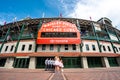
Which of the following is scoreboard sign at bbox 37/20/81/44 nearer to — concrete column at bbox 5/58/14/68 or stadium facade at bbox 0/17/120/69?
stadium facade at bbox 0/17/120/69

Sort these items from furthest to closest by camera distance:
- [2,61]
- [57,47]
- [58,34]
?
1. [2,61]
2. [57,47]
3. [58,34]

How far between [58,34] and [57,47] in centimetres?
281

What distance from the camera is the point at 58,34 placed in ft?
67.8

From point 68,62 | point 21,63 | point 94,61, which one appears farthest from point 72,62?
point 21,63

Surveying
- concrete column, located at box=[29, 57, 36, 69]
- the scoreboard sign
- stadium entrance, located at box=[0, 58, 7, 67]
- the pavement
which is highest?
the scoreboard sign

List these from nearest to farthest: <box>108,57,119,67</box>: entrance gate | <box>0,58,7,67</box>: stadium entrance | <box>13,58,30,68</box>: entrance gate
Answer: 1. <box>13,58,30,68</box>: entrance gate
2. <box>0,58,7,67</box>: stadium entrance
3. <box>108,57,119,67</box>: entrance gate

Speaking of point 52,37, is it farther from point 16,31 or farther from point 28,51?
point 16,31

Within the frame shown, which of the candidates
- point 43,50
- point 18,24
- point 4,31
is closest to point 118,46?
point 43,50

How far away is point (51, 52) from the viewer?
19781mm

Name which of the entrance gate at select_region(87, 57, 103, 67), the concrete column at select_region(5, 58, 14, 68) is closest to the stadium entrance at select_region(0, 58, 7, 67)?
the concrete column at select_region(5, 58, 14, 68)

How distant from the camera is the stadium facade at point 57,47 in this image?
19641 mm

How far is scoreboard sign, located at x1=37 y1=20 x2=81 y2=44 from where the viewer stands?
64.7 feet

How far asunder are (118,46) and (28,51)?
22998 mm

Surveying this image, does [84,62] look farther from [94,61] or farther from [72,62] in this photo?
[94,61]
